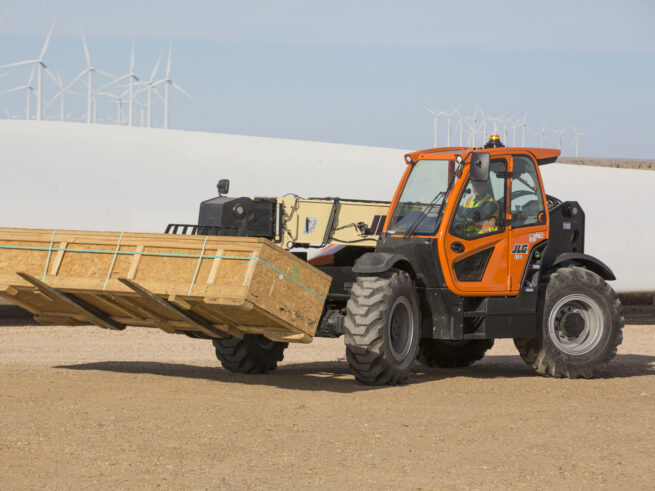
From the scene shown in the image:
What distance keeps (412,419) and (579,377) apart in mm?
4254

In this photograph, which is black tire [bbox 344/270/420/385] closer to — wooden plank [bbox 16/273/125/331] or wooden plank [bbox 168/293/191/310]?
wooden plank [bbox 168/293/191/310]

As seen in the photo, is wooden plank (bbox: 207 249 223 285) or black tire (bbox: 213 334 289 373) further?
black tire (bbox: 213 334 289 373)

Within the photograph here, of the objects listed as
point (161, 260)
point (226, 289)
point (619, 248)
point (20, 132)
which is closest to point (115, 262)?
point (161, 260)

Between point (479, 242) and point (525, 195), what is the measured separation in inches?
39.1

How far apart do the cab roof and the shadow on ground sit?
2.86 metres

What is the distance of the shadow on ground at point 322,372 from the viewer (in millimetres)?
12258

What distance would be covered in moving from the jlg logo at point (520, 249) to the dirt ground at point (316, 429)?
1.67 m

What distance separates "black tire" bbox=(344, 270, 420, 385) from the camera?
1107 centimetres

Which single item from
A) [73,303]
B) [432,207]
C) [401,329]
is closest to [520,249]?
[432,207]

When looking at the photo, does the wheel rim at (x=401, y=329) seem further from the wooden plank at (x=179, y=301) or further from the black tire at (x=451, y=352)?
the black tire at (x=451, y=352)

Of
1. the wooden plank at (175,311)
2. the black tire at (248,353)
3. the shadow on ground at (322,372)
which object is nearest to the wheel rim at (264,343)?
the black tire at (248,353)

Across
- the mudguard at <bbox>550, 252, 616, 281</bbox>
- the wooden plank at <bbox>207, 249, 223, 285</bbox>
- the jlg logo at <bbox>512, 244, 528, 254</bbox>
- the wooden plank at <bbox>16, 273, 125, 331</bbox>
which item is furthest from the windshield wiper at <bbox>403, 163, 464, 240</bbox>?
the wooden plank at <bbox>16, 273, 125, 331</bbox>

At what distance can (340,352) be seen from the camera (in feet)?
61.5

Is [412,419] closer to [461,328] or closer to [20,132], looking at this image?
[461,328]
